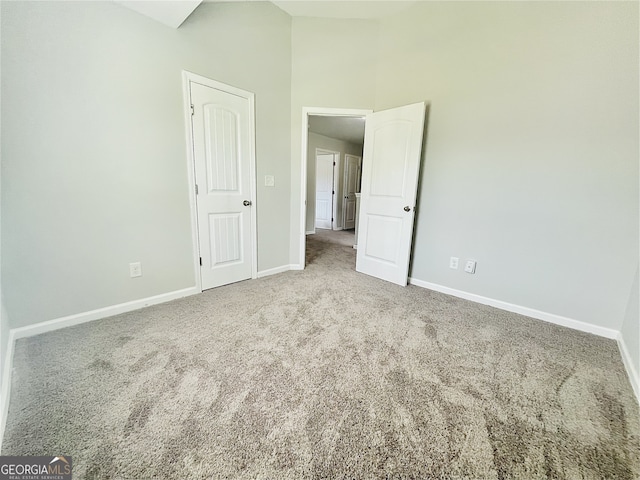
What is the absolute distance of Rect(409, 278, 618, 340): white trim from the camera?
1.96 m

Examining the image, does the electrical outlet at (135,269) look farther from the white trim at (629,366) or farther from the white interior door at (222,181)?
the white trim at (629,366)

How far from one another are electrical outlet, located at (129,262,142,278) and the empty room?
0.06ft

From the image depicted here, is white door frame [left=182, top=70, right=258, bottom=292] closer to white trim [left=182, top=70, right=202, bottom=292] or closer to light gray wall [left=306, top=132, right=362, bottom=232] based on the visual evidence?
white trim [left=182, top=70, right=202, bottom=292]

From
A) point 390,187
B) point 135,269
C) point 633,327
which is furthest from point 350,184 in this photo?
point 633,327

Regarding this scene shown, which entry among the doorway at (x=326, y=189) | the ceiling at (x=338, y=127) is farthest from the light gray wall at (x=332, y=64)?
the doorway at (x=326, y=189)

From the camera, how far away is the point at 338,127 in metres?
5.26

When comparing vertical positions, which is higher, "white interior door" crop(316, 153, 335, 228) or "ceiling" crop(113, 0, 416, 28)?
"ceiling" crop(113, 0, 416, 28)

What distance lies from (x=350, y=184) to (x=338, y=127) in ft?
6.91

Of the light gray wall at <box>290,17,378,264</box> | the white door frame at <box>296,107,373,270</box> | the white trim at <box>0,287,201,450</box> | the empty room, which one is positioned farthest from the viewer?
the white door frame at <box>296,107,373,270</box>

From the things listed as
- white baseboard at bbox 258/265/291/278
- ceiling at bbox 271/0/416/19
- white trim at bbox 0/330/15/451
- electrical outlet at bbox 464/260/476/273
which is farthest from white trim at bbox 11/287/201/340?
ceiling at bbox 271/0/416/19

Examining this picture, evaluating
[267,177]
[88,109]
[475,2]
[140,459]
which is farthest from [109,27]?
[475,2]

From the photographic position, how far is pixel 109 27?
176 centimetres

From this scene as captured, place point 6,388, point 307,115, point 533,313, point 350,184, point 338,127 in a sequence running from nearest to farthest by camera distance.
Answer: point 6,388, point 533,313, point 307,115, point 338,127, point 350,184

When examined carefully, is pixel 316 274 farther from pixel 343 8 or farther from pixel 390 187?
pixel 343 8
